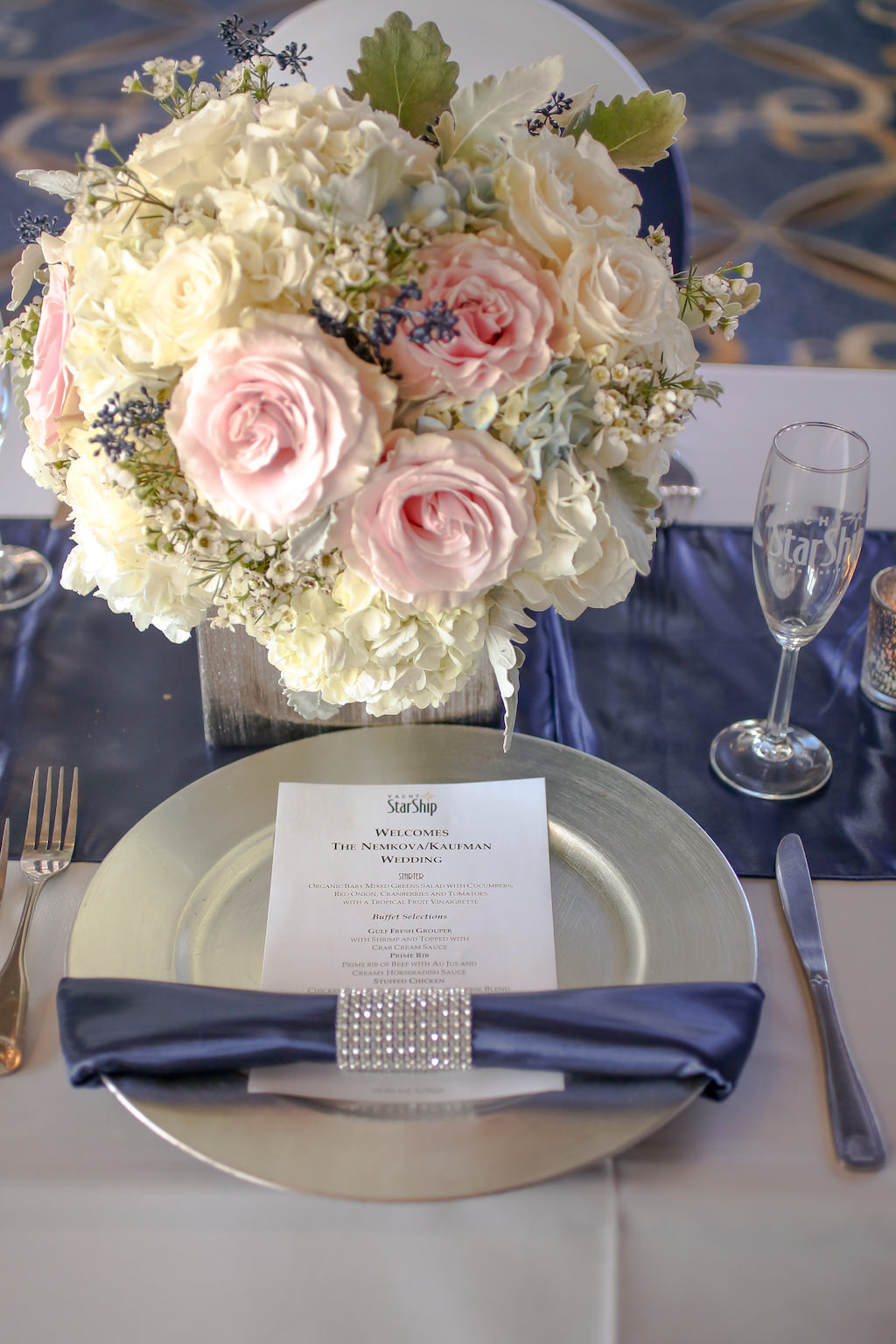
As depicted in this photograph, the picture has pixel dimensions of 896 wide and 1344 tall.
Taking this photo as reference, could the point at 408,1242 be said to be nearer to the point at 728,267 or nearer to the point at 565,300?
the point at 565,300

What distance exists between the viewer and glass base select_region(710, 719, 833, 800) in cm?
102

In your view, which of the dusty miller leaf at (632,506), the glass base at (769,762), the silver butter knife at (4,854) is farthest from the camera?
the glass base at (769,762)

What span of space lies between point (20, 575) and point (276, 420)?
0.72 meters

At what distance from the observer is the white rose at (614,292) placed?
67cm

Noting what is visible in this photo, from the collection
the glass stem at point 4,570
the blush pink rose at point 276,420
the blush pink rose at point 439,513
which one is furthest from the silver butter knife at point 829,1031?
the glass stem at point 4,570

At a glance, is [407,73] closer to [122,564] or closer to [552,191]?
[552,191]

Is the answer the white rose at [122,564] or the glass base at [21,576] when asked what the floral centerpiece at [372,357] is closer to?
the white rose at [122,564]

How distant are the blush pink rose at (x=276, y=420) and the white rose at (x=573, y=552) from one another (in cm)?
12

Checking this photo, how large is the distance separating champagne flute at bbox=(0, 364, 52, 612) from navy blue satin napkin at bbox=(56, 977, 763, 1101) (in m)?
0.59

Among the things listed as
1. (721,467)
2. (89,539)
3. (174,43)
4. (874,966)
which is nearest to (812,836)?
(874,966)

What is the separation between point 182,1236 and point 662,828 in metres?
0.48

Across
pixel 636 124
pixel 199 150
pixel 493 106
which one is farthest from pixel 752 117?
pixel 199 150

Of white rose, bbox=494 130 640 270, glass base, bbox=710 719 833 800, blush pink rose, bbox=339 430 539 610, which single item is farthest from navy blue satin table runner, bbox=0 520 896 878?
white rose, bbox=494 130 640 270

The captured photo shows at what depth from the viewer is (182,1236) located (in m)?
0.68
